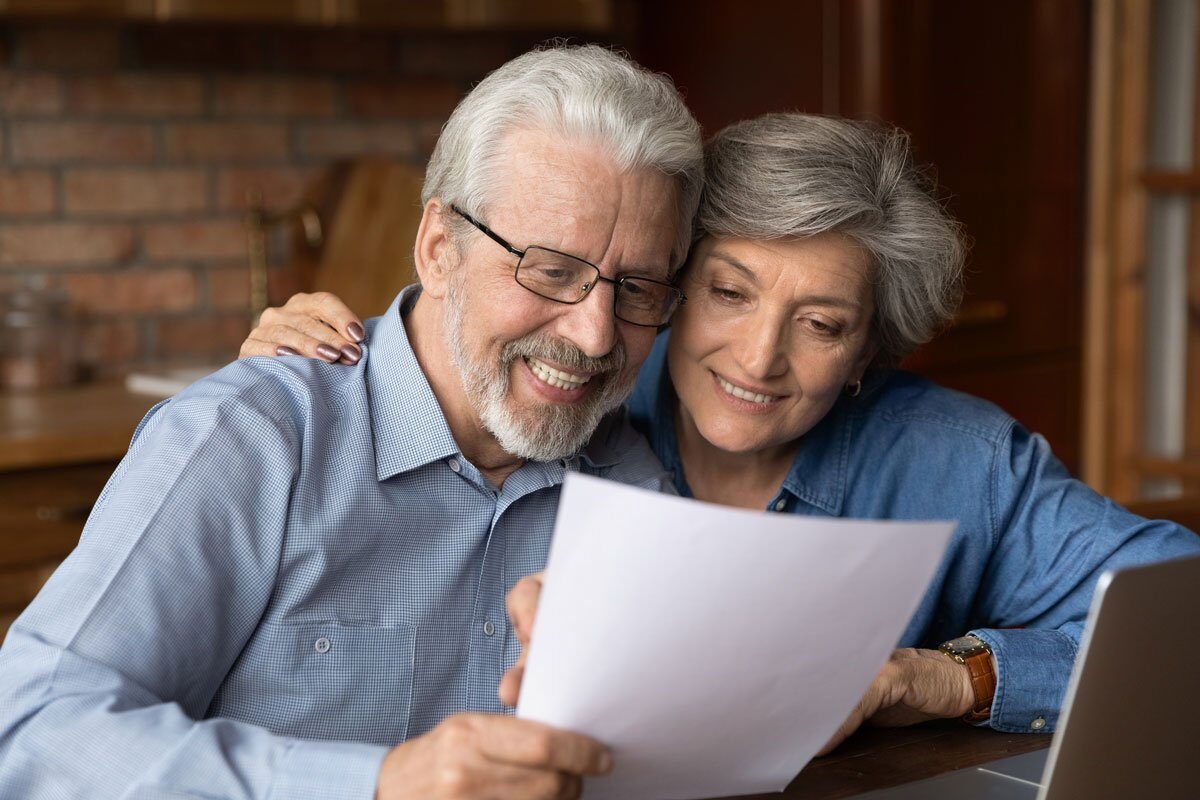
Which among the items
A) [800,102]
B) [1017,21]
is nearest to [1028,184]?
[1017,21]

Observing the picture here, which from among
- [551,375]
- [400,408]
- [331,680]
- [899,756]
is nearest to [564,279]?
[551,375]

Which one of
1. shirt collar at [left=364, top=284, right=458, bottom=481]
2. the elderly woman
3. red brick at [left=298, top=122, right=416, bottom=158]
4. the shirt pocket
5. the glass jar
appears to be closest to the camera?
the shirt pocket

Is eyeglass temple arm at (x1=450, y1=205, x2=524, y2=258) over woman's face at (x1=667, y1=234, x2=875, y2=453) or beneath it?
over

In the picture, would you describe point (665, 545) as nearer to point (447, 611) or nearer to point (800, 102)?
point (447, 611)

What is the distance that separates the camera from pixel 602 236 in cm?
136

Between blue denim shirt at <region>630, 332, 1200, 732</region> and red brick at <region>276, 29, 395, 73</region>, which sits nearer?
blue denim shirt at <region>630, 332, 1200, 732</region>

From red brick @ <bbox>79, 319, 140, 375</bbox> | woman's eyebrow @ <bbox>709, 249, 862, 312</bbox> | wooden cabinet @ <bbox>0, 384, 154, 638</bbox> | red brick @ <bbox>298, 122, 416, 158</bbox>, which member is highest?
red brick @ <bbox>298, 122, 416, 158</bbox>

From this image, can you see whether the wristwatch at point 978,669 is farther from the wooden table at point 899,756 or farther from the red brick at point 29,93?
the red brick at point 29,93

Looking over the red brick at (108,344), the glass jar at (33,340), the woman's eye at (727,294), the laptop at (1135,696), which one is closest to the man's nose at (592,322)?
the woman's eye at (727,294)

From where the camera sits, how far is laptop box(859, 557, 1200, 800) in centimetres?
89

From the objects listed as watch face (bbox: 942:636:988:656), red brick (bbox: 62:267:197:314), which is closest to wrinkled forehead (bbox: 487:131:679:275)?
watch face (bbox: 942:636:988:656)

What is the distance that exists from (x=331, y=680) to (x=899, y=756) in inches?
21.3

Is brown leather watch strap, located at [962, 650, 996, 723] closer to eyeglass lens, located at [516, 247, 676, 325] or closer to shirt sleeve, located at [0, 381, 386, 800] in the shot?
eyeglass lens, located at [516, 247, 676, 325]

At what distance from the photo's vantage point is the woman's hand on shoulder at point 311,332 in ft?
4.77
